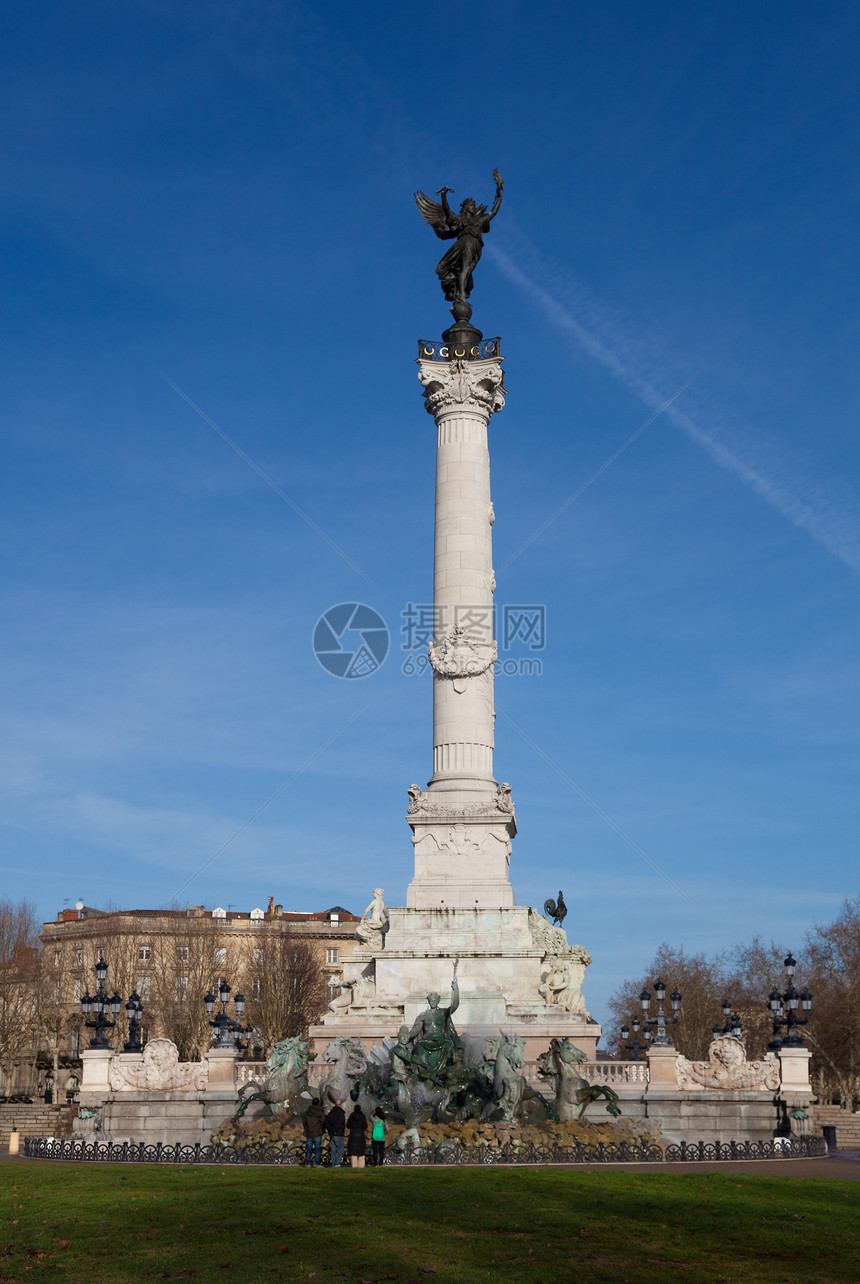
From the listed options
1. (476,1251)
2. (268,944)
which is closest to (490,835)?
(476,1251)

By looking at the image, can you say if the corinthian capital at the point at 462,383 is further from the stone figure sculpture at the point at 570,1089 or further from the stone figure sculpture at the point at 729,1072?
the stone figure sculpture at the point at 570,1089

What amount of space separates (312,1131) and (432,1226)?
7971mm

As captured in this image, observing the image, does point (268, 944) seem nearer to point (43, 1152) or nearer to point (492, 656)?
point (492, 656)

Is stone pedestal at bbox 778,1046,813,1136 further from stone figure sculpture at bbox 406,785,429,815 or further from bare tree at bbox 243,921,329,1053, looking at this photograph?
bare tree at bbox 243,921,329,1053

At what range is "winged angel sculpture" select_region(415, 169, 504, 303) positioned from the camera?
154ft

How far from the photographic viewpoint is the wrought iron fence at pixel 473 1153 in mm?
24859

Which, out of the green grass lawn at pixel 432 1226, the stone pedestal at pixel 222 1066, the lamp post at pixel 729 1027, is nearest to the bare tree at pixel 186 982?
the lamp post at pixel 729 1027

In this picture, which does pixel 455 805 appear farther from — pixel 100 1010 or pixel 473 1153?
pixel 473 1153

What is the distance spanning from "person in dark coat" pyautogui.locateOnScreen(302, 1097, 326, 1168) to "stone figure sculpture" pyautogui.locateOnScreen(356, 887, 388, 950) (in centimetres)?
1439

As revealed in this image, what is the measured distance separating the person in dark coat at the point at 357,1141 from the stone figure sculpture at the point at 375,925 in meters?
15.0

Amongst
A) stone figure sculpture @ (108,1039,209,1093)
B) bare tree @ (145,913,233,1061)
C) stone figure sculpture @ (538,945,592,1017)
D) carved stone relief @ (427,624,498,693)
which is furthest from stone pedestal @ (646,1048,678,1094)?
bare tree @ (145,913,233,1061)

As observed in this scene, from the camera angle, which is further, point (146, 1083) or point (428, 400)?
point (428, 400)

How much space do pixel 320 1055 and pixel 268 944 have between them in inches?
1741

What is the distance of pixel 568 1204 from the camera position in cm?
1850
